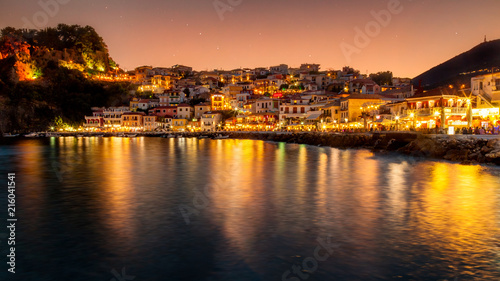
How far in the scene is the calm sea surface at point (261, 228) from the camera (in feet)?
26.2

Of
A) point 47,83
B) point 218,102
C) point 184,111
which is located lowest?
point 184,111

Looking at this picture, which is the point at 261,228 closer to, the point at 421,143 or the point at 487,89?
the point at 421,143

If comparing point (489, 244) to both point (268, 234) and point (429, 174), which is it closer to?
point (268, 234)

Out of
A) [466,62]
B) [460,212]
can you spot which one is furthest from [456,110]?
[466,62]

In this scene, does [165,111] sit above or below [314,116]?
above

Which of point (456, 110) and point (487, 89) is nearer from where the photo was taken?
point (487, 89)

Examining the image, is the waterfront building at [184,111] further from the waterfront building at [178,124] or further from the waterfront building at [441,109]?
the waterfront building at [441,109]

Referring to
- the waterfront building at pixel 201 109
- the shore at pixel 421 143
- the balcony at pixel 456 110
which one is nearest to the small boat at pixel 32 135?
the waterfront building at pixel 201 109

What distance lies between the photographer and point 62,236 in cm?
1036

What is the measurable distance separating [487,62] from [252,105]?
89.4m

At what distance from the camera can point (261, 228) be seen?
11.2m

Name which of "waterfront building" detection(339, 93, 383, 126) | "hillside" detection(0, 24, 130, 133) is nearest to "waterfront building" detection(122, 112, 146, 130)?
"hillside" detection(0, 24, 130, 133)

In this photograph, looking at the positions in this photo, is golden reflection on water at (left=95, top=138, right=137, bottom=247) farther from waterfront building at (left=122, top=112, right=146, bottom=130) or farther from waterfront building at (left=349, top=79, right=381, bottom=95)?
waterfront building at (left=122, top=112, right=146, bottom=130)

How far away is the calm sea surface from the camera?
26.2 ft
